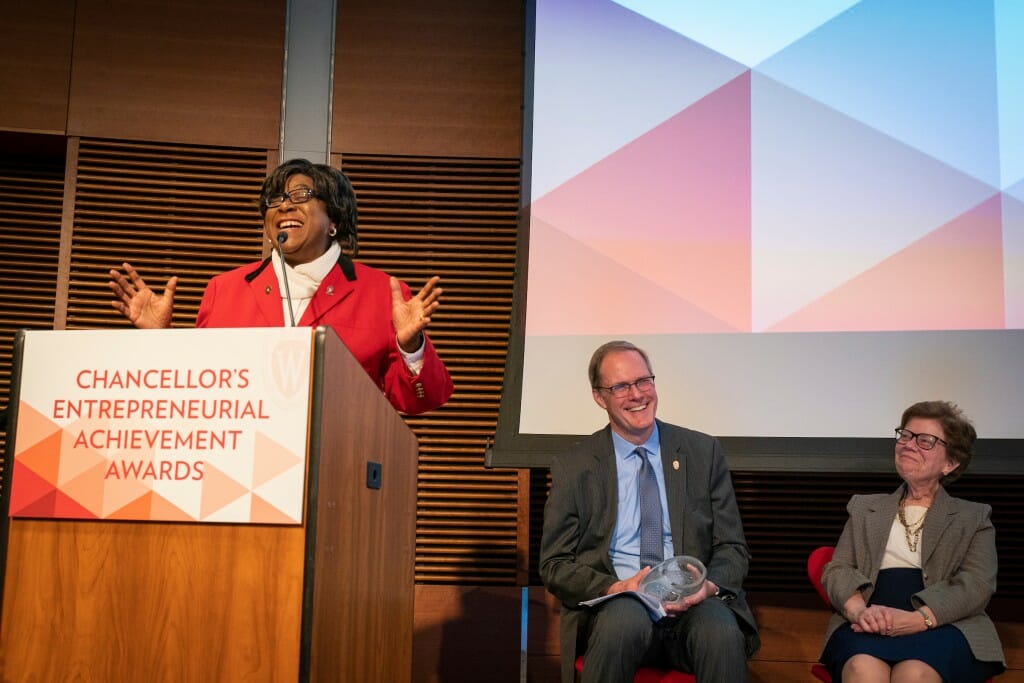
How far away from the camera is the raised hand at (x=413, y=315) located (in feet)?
8.37

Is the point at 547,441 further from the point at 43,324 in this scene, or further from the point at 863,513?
the point at 43,324

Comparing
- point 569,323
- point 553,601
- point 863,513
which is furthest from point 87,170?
point 863,513

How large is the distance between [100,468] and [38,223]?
355 cm

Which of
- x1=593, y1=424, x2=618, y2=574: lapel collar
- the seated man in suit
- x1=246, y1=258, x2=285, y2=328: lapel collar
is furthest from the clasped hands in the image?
x1=246, y1=258, x2=285, y2=328: lapel collar

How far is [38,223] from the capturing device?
4.89m

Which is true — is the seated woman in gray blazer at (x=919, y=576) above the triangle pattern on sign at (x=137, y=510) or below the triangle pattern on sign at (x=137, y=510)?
below

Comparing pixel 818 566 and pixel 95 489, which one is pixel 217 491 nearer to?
pixel 95 489

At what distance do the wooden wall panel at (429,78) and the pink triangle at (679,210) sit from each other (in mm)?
689

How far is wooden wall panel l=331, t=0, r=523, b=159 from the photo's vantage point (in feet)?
15.5

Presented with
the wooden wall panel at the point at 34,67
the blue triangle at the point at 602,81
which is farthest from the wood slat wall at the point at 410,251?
the blue triangle at the point at 602,81

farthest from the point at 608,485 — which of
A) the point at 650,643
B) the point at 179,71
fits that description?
the point at 179,71

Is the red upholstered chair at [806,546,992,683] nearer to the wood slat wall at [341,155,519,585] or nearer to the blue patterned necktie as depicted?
the blue patterned necktie

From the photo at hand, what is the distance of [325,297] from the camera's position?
2.78m

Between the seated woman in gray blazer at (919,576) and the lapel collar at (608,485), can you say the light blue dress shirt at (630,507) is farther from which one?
the seated woman in gray blazer at (919,576)
